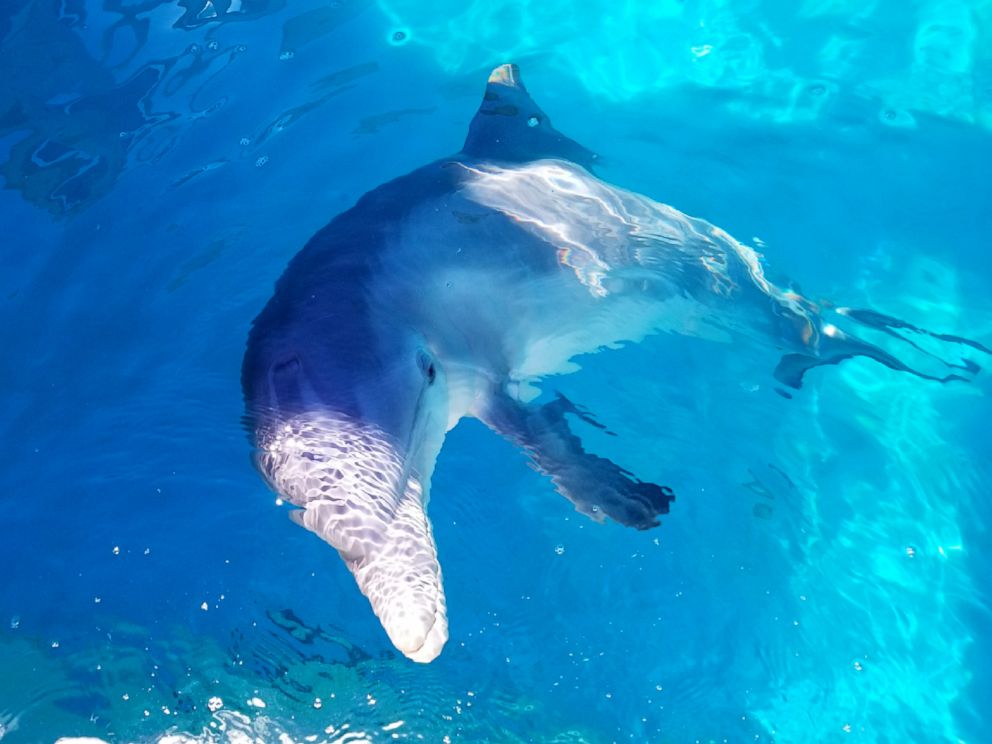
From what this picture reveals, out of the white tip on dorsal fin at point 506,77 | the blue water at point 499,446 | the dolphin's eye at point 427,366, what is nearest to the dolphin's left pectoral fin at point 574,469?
the dolphin's eye at point 427,366

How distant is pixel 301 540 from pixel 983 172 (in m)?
7.11

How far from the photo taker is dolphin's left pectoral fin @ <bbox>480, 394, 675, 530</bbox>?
5094 mm

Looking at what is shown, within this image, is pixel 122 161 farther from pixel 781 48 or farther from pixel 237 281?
pixel 781 48

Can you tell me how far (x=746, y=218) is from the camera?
8070 millimetres

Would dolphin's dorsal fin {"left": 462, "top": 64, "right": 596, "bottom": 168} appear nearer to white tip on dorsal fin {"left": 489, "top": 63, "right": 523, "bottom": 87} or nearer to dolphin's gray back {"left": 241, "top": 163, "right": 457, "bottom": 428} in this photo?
white tip on dorsal fin {"left": 489, "top": 63, "right": 523, "bottom": 87}

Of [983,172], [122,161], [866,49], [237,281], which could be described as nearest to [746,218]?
[983,172]

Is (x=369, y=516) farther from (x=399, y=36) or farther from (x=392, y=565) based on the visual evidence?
(x=399, y=36)

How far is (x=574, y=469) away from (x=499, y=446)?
118 cm

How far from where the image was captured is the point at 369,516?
389 cm

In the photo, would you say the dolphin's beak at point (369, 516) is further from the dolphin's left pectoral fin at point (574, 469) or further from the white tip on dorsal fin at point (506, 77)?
the white tip on dorsal fin at point (506, 77)

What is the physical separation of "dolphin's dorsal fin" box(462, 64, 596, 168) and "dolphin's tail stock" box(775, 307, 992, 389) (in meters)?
2.31

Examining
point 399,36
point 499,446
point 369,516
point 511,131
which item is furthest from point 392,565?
point 399,36

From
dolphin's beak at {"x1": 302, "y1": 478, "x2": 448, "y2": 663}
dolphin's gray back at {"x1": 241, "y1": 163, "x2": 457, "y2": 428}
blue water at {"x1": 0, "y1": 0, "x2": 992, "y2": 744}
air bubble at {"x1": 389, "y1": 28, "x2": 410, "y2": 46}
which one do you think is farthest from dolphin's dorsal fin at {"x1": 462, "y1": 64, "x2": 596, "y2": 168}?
dolphin's beak at {"x1": 302, "y1": 478, "x2": 448, "y2": 663}

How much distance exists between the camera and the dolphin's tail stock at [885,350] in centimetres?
693
